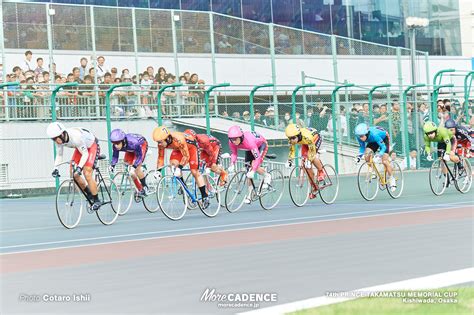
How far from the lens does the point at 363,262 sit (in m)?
10.9

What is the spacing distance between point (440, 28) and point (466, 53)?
240cm

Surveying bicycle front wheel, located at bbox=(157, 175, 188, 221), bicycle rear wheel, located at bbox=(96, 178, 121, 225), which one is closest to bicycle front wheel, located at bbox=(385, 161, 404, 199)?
bicycle front wheel, located at bbox=(157, 175, 188, 221)

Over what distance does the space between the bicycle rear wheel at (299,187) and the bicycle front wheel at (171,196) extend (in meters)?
2.79

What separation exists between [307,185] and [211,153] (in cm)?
207

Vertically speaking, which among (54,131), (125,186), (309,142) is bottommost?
(125,186)

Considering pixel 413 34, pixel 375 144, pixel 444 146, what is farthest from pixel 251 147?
pixel 413 34

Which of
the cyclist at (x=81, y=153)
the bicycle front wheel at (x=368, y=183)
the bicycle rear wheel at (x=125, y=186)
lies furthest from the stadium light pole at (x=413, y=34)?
the cyclist at (x=81, y=153)

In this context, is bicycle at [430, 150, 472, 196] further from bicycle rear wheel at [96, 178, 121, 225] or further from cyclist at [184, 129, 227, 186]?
bicycle rear wheel at [96, 178, 121, 225]

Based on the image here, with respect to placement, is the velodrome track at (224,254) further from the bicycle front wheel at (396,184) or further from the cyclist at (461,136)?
the cyclist at (461,136)

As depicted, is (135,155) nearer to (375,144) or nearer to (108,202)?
(108,202)

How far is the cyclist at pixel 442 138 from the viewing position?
21.0 meters

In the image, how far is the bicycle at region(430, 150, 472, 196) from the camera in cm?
2175

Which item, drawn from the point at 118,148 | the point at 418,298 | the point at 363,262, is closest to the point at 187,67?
the point at 118,148

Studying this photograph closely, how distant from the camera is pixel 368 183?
21.4 meters
